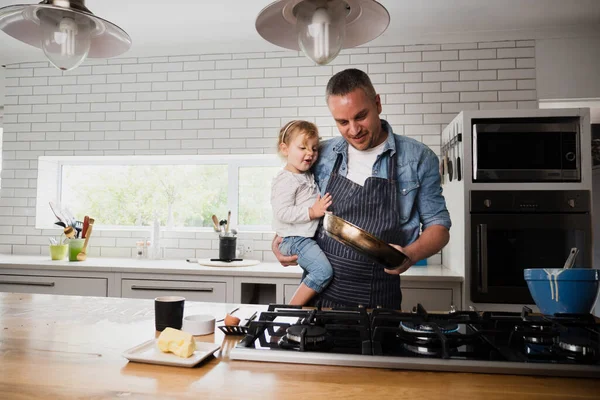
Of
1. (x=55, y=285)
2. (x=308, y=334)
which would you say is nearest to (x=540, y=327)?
(x=308, y=334)

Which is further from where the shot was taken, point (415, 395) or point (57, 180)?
point (57, 180)

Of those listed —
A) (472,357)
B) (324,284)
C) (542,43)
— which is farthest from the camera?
(542,43)

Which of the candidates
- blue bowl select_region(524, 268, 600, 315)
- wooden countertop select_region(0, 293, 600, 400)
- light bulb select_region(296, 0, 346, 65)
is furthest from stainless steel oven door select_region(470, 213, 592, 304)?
wooden countertop select_region(0, 293, 600, 400)

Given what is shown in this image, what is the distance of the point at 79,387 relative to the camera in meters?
0.84

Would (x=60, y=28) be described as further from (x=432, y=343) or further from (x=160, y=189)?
(x=160, y=189)

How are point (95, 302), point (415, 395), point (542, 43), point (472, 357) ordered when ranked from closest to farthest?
point (415, 395), point (472, 357), point (95, 302), point (542, 43)

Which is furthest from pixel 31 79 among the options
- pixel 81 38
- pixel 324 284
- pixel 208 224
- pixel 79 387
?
pixel 79 387

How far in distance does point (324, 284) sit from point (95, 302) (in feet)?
2.92

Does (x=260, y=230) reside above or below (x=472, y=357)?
above

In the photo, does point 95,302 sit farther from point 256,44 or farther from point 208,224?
point 256,44

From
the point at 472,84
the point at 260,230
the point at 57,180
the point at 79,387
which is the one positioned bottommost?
the point at 79,387

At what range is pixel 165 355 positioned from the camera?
3.24 feet

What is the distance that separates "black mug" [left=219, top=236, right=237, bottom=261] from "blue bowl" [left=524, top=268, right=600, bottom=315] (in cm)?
238

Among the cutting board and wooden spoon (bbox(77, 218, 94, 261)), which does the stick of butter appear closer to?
the cutting board
